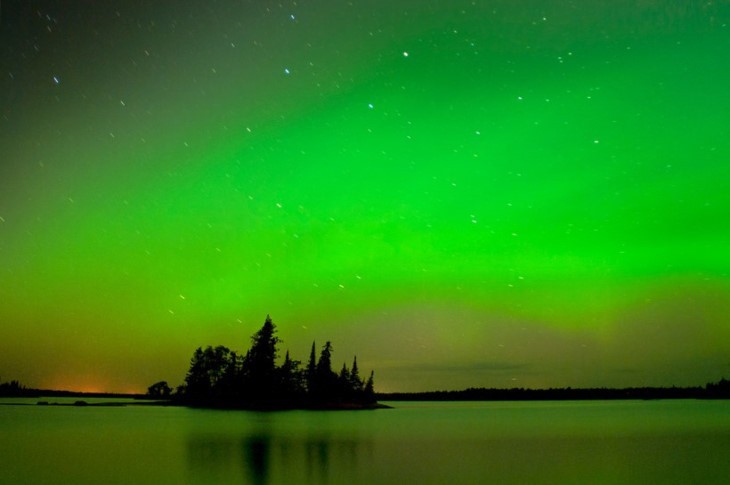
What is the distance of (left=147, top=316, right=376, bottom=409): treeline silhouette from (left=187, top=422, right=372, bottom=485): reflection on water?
64905mm

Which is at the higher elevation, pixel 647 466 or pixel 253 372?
pixel 253 372

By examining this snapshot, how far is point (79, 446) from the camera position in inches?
1542

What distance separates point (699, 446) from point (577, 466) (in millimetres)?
17718

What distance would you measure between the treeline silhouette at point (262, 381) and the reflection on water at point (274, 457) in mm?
64905

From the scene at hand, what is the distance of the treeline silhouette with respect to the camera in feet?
373

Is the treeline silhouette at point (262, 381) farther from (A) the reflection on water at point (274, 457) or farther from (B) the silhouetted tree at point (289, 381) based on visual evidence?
(A) the reflection on water at point (274, 457)

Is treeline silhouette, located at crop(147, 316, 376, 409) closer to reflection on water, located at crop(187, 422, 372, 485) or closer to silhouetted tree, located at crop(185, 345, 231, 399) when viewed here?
silhouetted tree, located at crop(185, 345, 231, 399)

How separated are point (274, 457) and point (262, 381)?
80997mm

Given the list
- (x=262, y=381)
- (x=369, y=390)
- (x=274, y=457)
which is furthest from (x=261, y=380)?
(x=274, y=457)

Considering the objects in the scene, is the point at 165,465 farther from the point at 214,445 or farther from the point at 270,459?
the point at 214,445

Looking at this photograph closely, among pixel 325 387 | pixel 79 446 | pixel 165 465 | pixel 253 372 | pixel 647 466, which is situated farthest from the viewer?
pixel 325 387

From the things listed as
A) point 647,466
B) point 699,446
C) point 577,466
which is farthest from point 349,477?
point 699,446

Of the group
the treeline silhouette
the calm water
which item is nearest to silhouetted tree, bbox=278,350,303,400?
the treeline silhouette

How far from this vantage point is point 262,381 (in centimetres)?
11325
